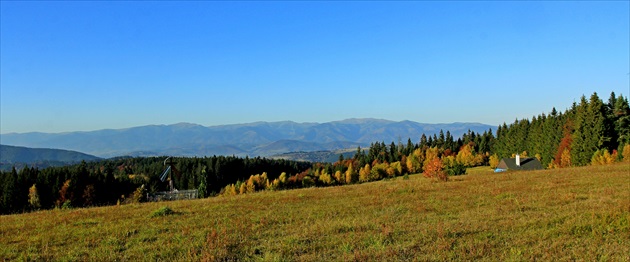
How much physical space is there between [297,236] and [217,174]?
160004mm

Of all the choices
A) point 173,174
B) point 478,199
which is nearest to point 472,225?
point 478,199

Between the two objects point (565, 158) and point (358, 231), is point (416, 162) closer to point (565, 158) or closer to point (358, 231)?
point (565, 158)

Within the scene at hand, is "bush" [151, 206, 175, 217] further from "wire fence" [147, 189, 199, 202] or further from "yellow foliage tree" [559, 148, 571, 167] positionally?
"yellow foliage tree" [559, 148, 571, 167]

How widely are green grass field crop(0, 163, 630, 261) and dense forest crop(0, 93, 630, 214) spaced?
423 inches

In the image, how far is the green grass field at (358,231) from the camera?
8.74 m

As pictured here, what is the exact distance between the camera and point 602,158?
58.4m

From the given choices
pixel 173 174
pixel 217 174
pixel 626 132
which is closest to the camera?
pixel 173 174

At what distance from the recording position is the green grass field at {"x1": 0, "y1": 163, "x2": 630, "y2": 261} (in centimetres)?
874

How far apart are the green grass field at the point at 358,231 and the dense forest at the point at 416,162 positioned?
1075 centimetres

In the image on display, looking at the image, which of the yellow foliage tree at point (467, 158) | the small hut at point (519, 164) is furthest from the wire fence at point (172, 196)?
the yellow foliage tree at point (467, 158)

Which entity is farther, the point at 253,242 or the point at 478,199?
the point at 478,199

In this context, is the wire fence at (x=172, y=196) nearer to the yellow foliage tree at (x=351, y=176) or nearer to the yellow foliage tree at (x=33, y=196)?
the yellow foliage tree at (x=33, y=196)

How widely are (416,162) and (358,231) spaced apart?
5003 inches

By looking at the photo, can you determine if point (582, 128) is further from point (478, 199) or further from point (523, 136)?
point (478, 199)
